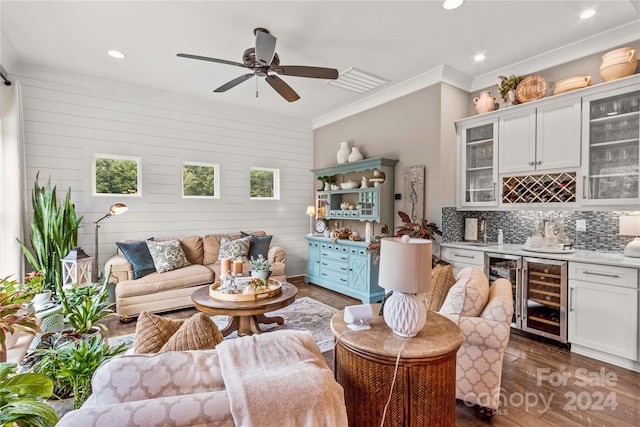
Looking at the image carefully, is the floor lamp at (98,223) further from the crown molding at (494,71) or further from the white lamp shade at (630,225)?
the white lamp shade at (630,225)

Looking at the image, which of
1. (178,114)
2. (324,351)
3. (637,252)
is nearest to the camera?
(637,252)

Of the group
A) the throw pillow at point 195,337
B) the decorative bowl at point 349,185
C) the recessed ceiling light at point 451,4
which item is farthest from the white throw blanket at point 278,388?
the decorative bowl at point 349,185

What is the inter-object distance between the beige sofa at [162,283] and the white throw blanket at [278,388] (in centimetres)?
309

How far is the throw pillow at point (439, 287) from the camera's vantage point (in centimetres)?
266

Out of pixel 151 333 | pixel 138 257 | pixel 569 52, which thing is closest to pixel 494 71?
pixel 569 52

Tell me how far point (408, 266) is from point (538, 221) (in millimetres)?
3051

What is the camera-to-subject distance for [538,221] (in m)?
3.64

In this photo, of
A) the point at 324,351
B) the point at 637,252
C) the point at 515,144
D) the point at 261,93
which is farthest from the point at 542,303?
the point at 261,93

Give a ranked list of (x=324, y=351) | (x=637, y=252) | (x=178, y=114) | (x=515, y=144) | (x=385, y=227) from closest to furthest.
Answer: (x=637, y=252) < (x=324, y=351) < (x=515, y=144) < (x=385, y=227) < (x=178, y=114)

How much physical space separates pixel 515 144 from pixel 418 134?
3.79ft

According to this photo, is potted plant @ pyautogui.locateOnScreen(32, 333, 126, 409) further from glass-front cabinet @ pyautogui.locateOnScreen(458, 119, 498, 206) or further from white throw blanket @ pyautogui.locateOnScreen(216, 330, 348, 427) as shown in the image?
glass-front cabinet @ pyautogui.locateOnScreen(458, 119, 498, 206)

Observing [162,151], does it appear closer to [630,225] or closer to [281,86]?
[281,86]

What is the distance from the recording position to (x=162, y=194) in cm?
469

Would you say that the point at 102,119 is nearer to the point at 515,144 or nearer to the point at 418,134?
the point at 418,134
